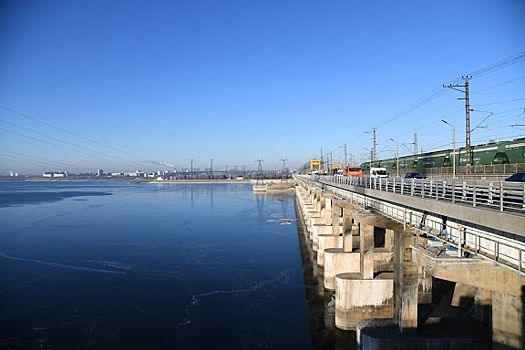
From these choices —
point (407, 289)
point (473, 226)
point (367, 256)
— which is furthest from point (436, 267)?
point (367, 256)

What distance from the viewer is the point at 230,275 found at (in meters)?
34.1

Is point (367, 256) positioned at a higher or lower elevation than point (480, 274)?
lower

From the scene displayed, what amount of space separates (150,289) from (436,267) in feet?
77.2

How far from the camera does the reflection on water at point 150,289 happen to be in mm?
22500

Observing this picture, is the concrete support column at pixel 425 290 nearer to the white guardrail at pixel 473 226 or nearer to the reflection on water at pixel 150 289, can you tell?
the white guardrail at pixel 473 226

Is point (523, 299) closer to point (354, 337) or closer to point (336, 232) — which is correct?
point (354, 337)

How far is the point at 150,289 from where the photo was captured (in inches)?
1192

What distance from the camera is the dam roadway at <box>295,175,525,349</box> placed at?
1100 centimetres

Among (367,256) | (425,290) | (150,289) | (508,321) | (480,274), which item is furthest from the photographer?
(150,289)

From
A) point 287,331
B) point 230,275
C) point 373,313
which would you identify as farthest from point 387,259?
point 230,275

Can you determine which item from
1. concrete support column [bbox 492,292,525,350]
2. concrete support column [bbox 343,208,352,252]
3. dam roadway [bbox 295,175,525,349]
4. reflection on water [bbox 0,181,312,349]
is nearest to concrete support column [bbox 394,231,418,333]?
dam roadway [bbox 295,175,525,349]

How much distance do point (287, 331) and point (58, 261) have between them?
26.0m

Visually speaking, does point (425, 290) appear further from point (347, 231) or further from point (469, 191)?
point (469, 191)

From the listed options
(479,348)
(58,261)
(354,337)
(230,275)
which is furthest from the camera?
(58,261)
